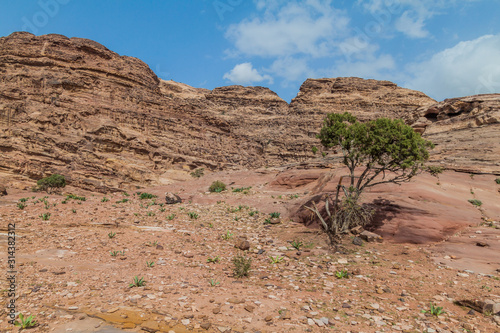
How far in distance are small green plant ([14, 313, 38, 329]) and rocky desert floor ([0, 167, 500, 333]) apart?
0.11 m

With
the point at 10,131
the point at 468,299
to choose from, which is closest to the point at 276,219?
the point at 468,299

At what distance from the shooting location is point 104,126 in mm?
39438

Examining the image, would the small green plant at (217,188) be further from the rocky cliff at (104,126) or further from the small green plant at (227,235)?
the rocky cliff at (104,126)

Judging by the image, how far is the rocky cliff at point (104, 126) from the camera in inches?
1299

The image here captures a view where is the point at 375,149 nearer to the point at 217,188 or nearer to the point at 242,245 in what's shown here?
the point at 242,245

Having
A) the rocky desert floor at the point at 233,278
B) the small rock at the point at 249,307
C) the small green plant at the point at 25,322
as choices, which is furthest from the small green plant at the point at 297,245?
the small green plant at the point at 25,322

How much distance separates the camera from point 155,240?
10312 millimetres

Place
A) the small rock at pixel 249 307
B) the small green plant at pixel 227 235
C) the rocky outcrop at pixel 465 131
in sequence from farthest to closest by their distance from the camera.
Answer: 1. the rocky outcrop at pixel 465 131
2. the small green plant at pixel 227 235
3. the small rock at pixel 249 307

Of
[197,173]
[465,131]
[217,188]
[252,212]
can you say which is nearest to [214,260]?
[252,212]

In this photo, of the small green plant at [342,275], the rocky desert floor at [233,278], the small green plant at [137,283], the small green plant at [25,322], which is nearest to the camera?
the small green plant at [25,322]

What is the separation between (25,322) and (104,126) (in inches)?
1583

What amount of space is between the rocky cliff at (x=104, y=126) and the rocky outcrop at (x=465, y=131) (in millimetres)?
1385

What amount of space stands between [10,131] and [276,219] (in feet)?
117

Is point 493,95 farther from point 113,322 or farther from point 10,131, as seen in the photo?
point 10,131
